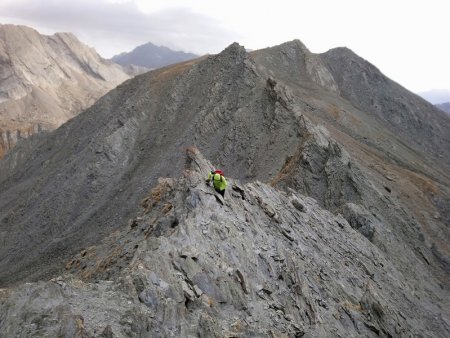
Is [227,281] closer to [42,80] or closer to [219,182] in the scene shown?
[219,182]

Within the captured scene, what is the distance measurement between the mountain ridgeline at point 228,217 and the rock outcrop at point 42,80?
48.7 meters

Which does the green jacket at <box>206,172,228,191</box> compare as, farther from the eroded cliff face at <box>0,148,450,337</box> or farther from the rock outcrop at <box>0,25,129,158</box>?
the rock outcrop at <box>0,25,129,158</box>

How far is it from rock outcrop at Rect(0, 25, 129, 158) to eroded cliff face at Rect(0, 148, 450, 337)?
3838 inches

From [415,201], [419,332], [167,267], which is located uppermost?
[167,267]

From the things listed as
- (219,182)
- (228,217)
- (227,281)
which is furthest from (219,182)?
(227,281)

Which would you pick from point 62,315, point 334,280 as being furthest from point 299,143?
point 62,315

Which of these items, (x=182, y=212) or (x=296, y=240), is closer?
(x=182, y=212)

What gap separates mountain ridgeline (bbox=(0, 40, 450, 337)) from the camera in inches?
589

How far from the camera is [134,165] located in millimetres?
46750

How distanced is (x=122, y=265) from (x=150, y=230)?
302cm

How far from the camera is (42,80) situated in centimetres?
13825

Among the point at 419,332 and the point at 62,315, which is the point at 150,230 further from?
the point at 419,332

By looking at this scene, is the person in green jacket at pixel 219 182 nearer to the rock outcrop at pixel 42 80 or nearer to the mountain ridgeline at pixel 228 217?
the mountain ridgeline at pixel 228 217

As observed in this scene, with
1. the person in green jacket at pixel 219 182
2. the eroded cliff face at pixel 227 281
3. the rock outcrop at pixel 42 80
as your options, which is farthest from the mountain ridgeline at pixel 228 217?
the rock outcrop at pixel 42 80
